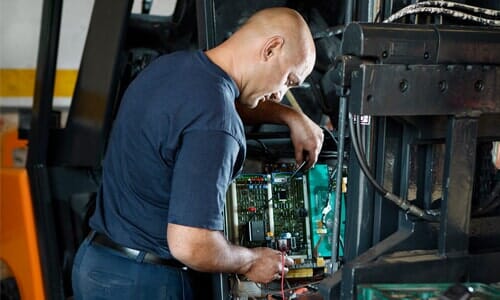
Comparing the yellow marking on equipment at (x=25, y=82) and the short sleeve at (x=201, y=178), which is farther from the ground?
the short sleeve at (x=201, y=178)

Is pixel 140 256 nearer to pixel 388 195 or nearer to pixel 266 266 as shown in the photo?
pixel 266 266

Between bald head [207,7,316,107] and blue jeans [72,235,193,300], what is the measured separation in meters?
0.73

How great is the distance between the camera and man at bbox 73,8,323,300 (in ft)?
6.59

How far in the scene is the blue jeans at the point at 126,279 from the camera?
2.36 metres

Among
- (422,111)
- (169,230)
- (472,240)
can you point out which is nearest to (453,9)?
(422,111)

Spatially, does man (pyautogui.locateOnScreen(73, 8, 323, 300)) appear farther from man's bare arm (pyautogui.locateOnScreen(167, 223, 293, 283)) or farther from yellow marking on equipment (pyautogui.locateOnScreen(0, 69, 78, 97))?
yellow marking on equipment (pyautogui.locateOnScreen(0, 69, 78, 97))

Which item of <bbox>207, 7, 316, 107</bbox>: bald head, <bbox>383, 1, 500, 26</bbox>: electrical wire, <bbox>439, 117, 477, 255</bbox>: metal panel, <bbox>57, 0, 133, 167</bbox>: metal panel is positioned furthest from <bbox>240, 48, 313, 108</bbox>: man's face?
<bbox>57, 0, 133, 167</bbox>: metal panel

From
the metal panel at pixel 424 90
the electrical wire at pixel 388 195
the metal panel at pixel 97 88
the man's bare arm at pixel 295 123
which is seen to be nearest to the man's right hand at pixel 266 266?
the man's bare arm at pixel 295 123

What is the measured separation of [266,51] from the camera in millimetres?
2230

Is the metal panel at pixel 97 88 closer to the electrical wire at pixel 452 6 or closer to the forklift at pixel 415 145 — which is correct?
the forklift at pixel 415 145

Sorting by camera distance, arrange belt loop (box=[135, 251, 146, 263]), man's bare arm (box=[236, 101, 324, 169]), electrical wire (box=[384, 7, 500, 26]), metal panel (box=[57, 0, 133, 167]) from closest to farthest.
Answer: electrical wire (box=[384, 7, 500, 26]), belt loop (box=[135, 251, 146, 263]), man's bare arm (box=[236, 101, 324, 169]), metal panel (box=[57, 0, 133, 167])

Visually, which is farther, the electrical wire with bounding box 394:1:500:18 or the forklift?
the electrical wire with bounding box 394:1:500:18

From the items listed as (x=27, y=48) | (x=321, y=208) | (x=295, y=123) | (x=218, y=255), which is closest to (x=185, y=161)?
(x=218, y=255)

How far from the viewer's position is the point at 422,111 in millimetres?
1701
